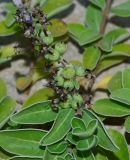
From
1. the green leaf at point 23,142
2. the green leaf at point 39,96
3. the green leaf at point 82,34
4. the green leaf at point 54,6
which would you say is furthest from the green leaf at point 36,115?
the green leaf at point 54,6

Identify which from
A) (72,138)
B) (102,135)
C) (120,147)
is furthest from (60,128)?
(120,147)

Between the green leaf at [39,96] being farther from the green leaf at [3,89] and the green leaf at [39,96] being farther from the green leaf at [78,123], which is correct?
the green leaf at [78,123]

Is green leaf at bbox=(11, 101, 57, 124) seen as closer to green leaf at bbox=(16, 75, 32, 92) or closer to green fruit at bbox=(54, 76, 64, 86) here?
green fruit at bbox=(54, 76, 64, 86)

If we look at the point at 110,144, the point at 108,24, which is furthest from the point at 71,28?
the point at 110,144

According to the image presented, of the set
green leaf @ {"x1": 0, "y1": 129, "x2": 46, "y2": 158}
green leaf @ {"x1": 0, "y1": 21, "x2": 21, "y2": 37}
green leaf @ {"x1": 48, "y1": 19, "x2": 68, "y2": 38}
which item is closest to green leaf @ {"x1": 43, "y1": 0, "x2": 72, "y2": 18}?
green leaf @ {"x1": 48, "y1": 19, "x2": 68, "y2": 38}

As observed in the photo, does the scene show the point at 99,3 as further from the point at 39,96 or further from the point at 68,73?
the point at 68,73

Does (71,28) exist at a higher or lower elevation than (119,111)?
higher

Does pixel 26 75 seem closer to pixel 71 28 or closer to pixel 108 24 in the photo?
pixel 71 28
